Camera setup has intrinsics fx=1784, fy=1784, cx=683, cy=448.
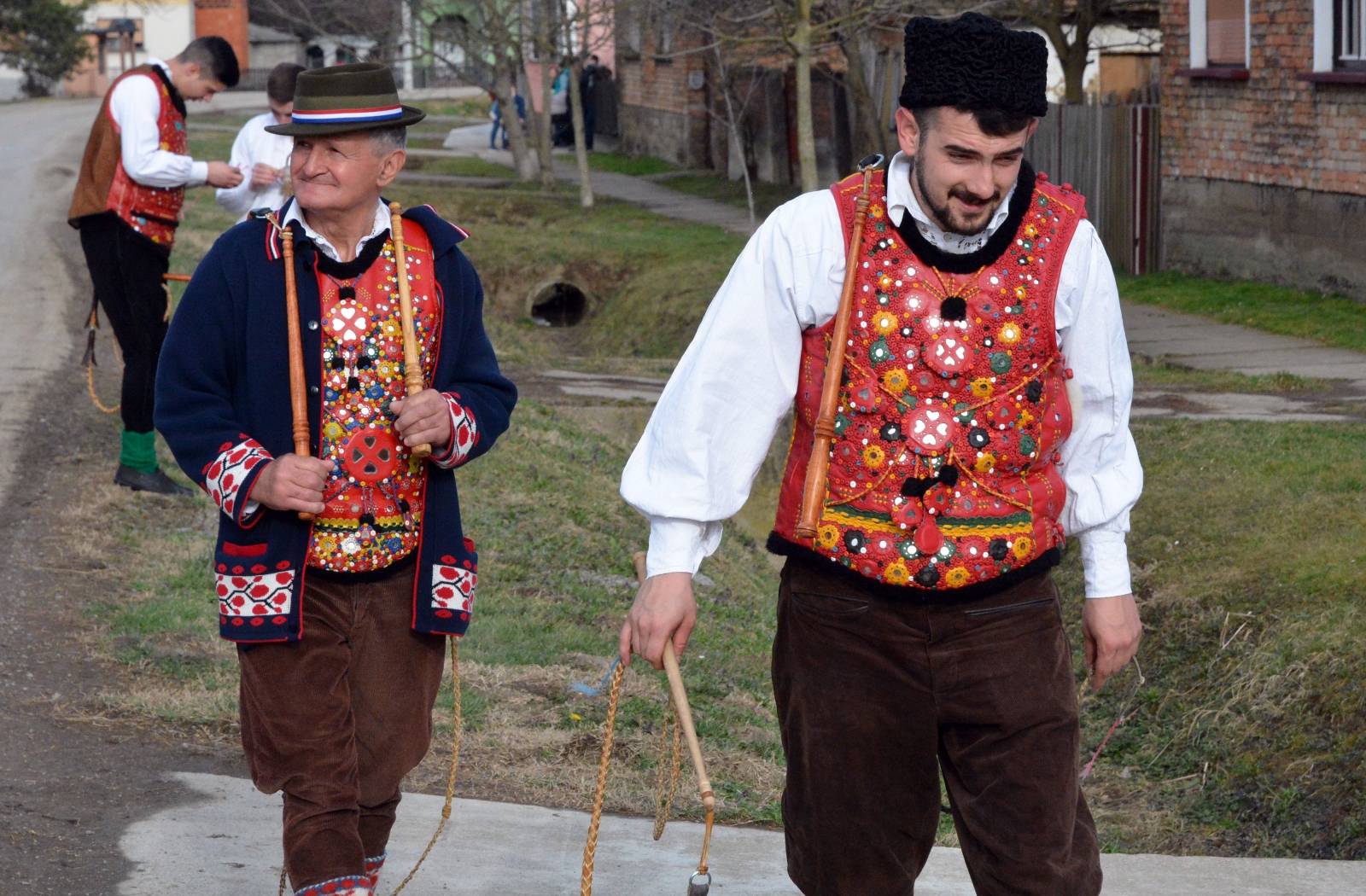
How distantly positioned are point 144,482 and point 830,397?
5877mm

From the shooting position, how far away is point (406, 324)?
355 centimetres

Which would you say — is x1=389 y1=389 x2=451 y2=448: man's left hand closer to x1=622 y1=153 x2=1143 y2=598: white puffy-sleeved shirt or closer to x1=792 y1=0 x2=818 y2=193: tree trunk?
x1=622 y1=153 x2=1143 y2=598: white puffy-sleeved shirt

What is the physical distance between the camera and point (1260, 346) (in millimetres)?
12406

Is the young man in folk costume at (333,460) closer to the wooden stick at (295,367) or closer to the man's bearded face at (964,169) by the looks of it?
the wooden stick at (295,367)

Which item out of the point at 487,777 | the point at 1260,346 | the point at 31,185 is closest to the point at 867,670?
the point at 487,777

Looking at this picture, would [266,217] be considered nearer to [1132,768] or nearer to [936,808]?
[936,808]

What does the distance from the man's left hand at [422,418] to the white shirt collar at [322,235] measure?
35 cm

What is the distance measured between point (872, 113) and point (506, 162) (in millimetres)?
13219

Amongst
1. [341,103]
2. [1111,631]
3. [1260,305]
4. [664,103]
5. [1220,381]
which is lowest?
[1220,381]

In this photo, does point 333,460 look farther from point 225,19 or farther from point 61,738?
point 225,19

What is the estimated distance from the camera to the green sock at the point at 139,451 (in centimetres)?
816

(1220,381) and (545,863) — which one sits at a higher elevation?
(1220,381)

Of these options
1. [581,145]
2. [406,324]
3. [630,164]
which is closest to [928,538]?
[406,324]

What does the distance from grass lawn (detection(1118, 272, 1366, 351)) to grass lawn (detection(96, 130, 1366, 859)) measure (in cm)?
351
